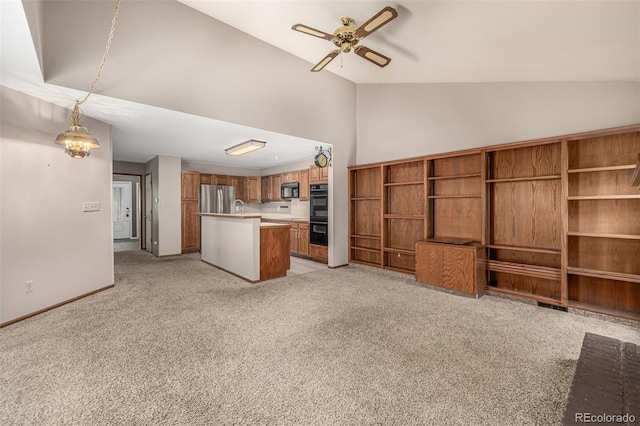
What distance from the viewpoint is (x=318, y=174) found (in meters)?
6.39

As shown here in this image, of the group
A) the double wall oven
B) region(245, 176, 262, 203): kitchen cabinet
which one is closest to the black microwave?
the double wall oven

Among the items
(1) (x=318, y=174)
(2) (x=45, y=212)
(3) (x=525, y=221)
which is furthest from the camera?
(1) (x=318, y=174)

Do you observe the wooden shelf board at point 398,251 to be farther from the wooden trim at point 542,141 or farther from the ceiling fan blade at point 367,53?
the ceiling fan blade at point 367,53

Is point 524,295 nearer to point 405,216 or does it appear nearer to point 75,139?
point 405,216

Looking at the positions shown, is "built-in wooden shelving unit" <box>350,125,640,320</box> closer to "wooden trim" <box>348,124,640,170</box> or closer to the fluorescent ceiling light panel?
"wooden trim" <box>348,124,640,170</box>

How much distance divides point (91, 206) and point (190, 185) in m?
3.55

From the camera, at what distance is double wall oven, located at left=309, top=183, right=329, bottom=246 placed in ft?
19.4

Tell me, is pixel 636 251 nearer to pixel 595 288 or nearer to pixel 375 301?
pixel 595 288

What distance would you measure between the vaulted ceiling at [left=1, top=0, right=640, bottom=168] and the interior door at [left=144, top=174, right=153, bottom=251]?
11.7 ft

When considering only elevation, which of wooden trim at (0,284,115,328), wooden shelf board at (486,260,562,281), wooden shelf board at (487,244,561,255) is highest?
wooden shelf board at (487,244,561,255)

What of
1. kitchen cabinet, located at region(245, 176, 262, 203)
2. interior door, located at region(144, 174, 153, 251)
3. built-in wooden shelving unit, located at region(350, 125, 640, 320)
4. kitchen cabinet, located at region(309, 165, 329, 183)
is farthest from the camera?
kitchen cabinet, located at region(245, 176, 262, 203)

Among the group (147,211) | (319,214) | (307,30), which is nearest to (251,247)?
(319,214)

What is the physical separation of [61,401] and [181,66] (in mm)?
3562

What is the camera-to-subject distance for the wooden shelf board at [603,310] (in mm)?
2912
